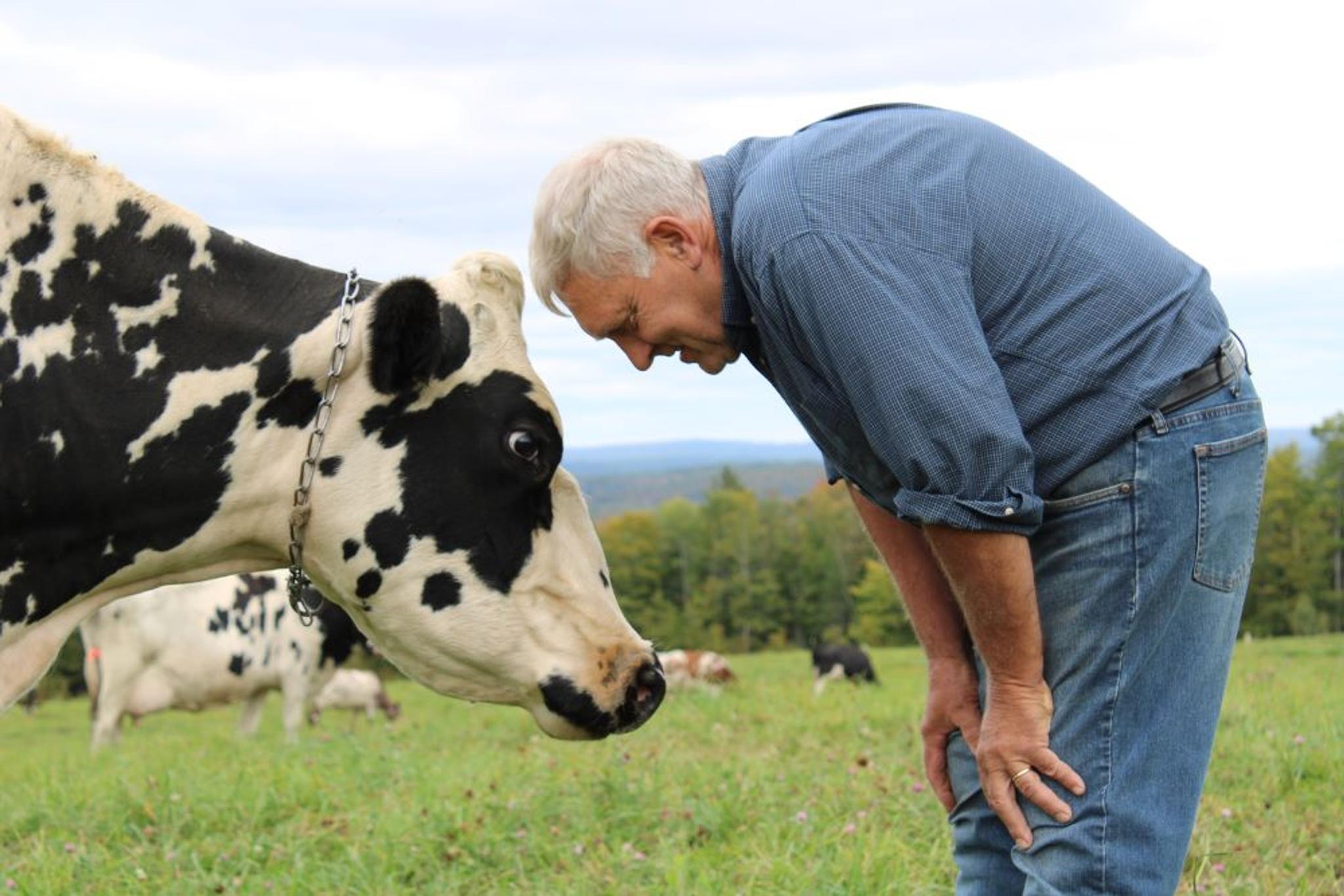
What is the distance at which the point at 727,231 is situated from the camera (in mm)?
2898

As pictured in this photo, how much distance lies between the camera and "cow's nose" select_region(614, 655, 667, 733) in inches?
139

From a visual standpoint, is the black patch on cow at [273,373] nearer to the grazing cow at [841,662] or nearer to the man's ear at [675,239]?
the man's ear at [675,239]

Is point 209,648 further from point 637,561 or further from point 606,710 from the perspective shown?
point 637,561

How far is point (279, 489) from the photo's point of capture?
334 centimetres

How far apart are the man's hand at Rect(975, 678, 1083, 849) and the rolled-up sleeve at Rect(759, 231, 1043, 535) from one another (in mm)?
436

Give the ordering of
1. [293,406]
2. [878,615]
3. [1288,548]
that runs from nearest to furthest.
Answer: [293,406] → [1288,548] → [878,615]

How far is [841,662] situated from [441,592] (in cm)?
1900

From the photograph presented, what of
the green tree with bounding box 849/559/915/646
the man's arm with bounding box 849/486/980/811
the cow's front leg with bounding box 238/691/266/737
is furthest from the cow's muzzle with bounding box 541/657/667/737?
the green tree with bounding box 849/559/915/646

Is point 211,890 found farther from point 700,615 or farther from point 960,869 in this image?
point 700,615

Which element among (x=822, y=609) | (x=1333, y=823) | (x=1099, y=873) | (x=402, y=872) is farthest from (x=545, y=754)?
A: (x=822, y=609)

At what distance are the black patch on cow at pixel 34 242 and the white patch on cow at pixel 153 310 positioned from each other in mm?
202

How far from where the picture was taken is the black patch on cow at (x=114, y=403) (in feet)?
10.4

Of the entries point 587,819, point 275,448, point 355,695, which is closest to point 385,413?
point 275,448

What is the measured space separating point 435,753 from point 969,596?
6.24 meters
